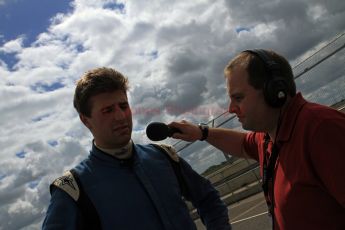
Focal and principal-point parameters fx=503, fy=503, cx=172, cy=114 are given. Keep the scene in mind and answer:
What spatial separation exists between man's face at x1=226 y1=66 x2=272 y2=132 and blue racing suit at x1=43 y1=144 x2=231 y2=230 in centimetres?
57

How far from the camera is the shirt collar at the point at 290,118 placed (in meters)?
2.43

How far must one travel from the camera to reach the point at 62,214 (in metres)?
2.47

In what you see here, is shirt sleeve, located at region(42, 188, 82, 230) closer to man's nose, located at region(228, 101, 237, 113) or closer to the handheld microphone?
the handheld microphone

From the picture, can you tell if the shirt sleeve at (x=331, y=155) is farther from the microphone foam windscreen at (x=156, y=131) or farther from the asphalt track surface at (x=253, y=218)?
the asphalt track surface at (x=253, y=218)

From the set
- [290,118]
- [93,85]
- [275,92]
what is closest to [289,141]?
[290,118]

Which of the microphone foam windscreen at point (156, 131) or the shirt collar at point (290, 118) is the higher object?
the microphone foam windscreen at point (156, 131)

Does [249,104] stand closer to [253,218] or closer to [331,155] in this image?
[331,155]

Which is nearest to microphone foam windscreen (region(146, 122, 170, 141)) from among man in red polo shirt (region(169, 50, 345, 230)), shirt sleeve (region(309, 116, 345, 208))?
man in red polo shirt (region(169, 50, 345, 230))

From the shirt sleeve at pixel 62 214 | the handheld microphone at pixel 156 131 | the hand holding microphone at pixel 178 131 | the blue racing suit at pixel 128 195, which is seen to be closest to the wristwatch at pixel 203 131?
the hand holding microphone at pixel 178 131

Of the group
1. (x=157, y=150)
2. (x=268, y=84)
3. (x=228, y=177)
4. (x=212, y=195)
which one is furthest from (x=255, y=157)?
(x=228, y=177)

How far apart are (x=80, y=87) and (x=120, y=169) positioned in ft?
1.73

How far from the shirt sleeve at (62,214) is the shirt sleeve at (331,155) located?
1171 millimetres

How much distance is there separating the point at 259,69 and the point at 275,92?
0.60 feet

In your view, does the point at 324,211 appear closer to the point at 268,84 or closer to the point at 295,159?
the point at 295,159
